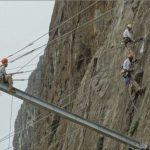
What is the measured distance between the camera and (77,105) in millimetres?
43625

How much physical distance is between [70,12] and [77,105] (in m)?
17.2

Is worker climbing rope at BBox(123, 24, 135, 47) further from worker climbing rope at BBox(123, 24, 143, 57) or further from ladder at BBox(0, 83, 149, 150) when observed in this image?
ladder at BBox(0, 83, 149, 150)

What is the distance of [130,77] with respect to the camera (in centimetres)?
2970

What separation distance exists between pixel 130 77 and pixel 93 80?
10535 millimetres

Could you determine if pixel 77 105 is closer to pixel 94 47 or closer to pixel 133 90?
pixel 94 47

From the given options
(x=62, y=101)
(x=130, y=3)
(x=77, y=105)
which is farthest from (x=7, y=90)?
(x=62, y=101)

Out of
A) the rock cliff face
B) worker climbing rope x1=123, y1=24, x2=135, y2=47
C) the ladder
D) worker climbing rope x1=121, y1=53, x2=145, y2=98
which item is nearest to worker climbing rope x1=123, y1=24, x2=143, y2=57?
worker climbing rope x1=123, y1=24, x2=135, y2=47

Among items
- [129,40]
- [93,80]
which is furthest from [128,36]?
[93,80]

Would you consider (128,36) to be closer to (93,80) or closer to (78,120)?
(78,120)

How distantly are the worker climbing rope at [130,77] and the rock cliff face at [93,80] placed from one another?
0.96 feet

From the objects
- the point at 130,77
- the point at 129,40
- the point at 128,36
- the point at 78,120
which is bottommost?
the point at 78,120

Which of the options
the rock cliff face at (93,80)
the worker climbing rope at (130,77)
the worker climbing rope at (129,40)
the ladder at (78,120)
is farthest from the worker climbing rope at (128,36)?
the ladder at (78,120)

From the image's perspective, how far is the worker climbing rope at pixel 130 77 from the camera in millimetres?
28969

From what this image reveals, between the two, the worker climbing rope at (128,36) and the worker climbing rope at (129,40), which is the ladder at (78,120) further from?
the worker climbing rope at (128,36)
